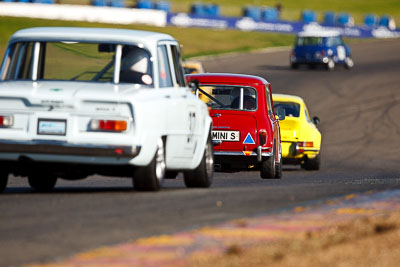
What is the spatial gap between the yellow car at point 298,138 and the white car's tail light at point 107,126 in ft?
32.3

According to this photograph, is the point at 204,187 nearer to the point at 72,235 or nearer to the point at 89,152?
the point at 89,152

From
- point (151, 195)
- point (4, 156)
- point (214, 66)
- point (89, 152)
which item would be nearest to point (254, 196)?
point (151, 195)

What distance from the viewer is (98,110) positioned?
10.1 meters

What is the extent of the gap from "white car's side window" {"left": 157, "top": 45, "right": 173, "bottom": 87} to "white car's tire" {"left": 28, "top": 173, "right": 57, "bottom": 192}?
1.73 m

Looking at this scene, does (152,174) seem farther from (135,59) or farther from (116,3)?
(116,3)

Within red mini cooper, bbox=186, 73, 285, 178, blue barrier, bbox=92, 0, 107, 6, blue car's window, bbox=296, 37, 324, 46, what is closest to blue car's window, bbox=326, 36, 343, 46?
blue car's window, bbox=296, 37, 324, 46

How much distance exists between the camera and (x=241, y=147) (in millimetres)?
15930

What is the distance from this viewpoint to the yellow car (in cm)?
1978

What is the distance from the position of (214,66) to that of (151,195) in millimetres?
36070

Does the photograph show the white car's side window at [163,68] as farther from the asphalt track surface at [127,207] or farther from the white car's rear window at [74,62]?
the asphalt track surface at [127,207]

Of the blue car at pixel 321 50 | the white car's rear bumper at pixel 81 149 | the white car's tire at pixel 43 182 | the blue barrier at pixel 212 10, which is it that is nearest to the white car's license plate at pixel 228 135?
the white car's tire at pixel 43 182

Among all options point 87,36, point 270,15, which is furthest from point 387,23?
point 87,36

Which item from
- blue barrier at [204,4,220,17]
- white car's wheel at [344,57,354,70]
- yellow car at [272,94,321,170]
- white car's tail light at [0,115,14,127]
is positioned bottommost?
blue barrier at [204,4,220,17]

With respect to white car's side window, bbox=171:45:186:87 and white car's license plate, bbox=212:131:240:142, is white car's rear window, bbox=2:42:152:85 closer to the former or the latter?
white car's side window, bbox=171:45:186:87
